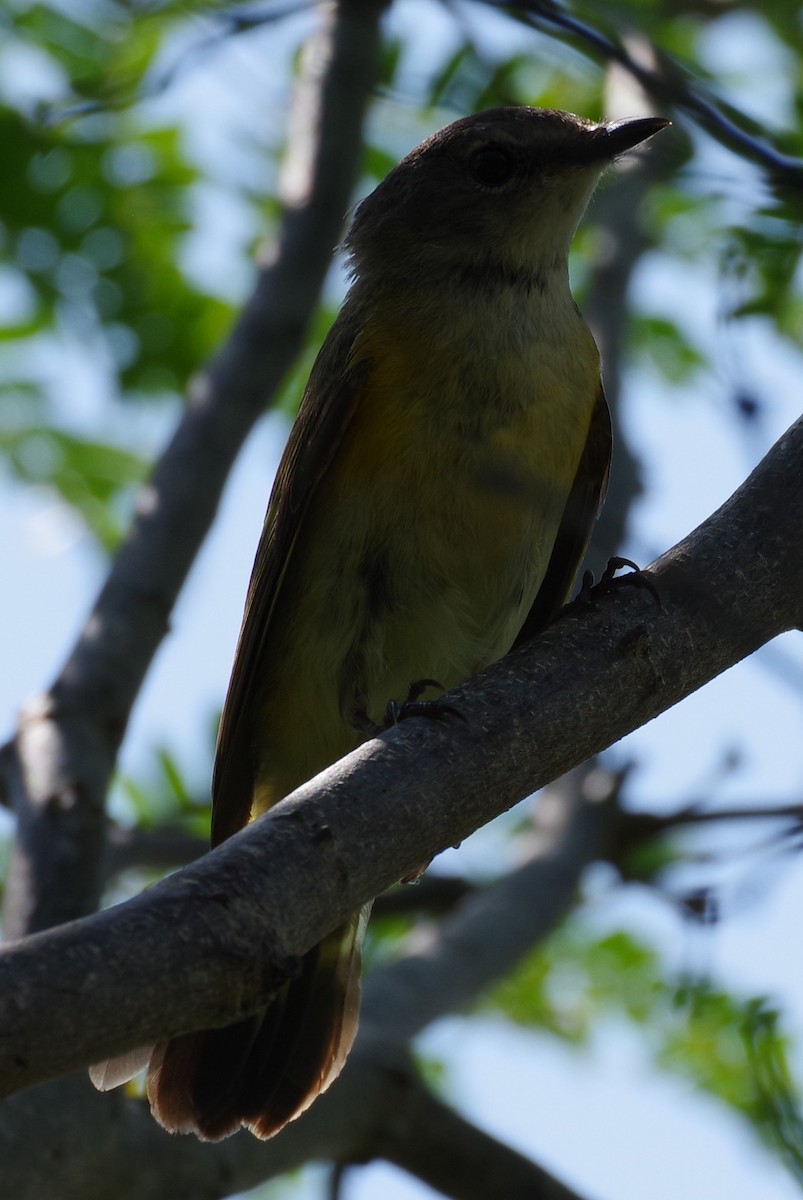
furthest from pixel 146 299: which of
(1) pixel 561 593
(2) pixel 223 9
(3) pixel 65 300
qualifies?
(1) pixel 561 593

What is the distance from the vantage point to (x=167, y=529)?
4887mm

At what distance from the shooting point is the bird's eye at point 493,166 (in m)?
4.94

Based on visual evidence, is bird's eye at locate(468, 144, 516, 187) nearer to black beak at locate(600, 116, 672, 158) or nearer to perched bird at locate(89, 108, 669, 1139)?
perched bird at locate(89, 108, 669, 1139)

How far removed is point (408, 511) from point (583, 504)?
2.32ft

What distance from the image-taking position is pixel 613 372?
588 centimetres

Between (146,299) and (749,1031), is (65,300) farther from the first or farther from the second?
(749,1031)

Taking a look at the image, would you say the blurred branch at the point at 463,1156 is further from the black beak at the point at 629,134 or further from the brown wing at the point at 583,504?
the black beak at the point at 629,134

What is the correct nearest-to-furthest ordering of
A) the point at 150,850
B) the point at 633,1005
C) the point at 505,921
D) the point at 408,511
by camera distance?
the point at 408,511, the point at 505,921, the point at 150,850, the point at 633,1005

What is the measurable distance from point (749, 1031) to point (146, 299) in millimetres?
3712

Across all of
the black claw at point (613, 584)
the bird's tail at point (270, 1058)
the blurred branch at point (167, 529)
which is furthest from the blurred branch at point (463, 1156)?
the black claw at point (613, 584)

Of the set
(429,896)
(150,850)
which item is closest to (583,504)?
(150,850)

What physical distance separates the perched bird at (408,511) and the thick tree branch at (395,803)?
1034 millimetres

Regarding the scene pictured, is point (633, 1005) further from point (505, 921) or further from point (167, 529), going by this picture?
point (167, 529)

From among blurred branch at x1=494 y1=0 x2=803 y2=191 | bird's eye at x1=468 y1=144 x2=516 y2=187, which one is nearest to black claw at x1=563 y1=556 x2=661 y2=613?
blurred branch at x1=494 y1=0 x2=803 y2=191
